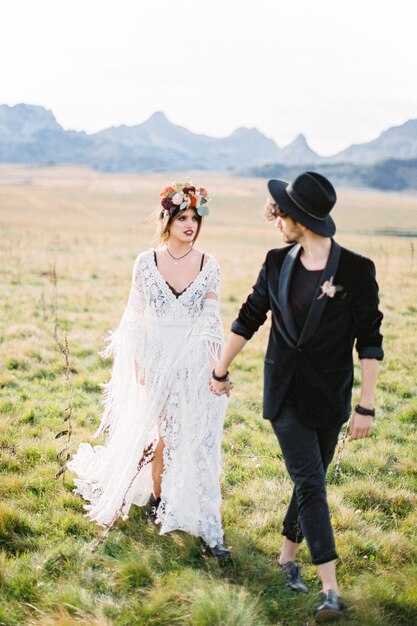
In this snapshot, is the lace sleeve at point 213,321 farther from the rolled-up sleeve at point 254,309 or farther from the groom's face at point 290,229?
the groom's face at point 290,229

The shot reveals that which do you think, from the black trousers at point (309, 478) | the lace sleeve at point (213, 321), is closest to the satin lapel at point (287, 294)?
the black trousers at point (309, 478)

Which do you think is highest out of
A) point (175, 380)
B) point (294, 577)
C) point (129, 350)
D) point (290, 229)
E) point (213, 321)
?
point (290, 229)

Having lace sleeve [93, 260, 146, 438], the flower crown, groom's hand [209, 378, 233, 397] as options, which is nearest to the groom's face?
groom's hand [209, 378, 233, 397]

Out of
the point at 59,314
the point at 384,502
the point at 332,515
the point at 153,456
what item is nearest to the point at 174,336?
the point at 153,456

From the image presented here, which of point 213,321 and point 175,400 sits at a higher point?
point 213,321

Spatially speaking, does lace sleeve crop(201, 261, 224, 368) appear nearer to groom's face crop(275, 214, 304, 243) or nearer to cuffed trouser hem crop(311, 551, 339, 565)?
groom's face crop(275, 214, 304, 243)

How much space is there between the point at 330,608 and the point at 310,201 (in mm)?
2195

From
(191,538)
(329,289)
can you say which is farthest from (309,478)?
(191,538)

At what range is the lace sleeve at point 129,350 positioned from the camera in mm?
4129

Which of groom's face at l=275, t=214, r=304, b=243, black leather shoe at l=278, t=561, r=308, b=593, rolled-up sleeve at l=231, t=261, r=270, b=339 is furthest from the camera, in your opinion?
black leather shoe at l=278, t=561, r=308, b=593

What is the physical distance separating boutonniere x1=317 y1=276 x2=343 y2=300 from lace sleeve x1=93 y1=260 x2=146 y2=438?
62.7 inches

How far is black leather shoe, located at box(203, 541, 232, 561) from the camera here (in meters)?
3.70

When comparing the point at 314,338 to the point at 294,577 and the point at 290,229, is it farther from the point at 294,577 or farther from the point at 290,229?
the point at 294,577

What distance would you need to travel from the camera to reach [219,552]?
3.72 meters
